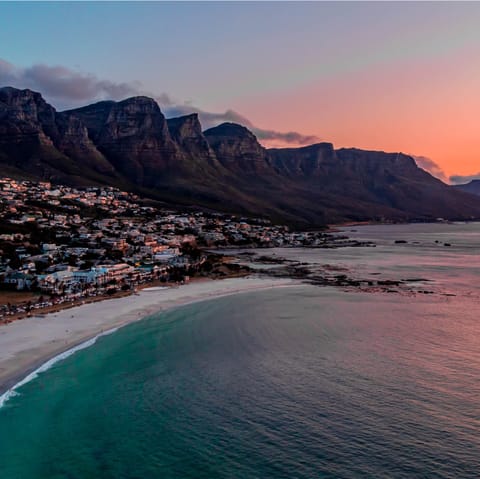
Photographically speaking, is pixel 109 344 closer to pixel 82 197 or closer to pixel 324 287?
pixel 324 287

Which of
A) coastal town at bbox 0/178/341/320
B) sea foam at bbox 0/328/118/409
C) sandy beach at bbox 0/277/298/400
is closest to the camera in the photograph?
sea foam at bbox 0/328/118/409

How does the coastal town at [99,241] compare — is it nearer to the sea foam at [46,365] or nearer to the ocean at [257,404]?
the sea foam at [46,365]

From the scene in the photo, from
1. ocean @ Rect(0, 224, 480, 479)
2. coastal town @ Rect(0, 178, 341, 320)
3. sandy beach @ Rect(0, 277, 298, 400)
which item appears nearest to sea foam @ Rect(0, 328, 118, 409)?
sandy beach @ Rect(0, 277, 298, 400)

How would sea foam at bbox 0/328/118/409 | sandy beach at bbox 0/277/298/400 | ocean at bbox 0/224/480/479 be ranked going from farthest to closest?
sandy beach at bbox 0/277/298/400 → sea foam at bbox 0/328/118/409 → ocean at bbox 0/224/480/479

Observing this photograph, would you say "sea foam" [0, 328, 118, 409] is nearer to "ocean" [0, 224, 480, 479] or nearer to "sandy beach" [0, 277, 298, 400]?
"sandy beach" [0, 277, 298, 400]

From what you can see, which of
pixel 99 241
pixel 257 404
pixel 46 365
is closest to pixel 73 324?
pixel 46 365

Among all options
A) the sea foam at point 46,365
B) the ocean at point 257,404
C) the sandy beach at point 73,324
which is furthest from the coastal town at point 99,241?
the ocean at point 257,404

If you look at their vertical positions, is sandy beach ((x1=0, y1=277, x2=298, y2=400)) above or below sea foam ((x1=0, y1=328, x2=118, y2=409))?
above
